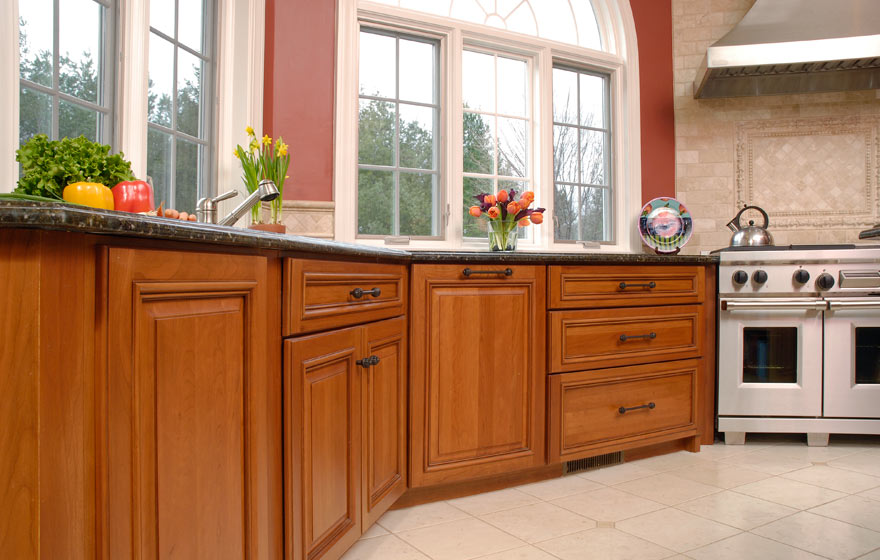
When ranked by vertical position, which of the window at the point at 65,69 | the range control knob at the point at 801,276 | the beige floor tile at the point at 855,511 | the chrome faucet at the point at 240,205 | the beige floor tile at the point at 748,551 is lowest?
the beige floor tile at the point at 748,551

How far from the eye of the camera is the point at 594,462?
2.63m

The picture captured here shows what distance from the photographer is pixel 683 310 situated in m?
2.81

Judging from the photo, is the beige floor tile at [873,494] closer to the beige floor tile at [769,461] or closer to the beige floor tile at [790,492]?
the beige floor tile at [790,492]

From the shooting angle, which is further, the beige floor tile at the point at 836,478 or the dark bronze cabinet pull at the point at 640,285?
the dark bronze cabinet pull at the point at 640,285

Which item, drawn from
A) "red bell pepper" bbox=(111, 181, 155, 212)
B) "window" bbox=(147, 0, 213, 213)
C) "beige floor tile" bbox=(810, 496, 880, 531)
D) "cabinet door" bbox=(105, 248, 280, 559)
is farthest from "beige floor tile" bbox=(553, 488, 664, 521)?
"window" bbox=(147, 0, 213, 213)

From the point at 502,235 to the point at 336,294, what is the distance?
4.77 ft

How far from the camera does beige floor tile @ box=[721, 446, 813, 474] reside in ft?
8.63

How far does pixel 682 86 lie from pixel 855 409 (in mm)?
1908

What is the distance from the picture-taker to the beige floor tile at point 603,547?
1.79 m

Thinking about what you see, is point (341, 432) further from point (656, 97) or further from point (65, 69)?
point (656, 97)

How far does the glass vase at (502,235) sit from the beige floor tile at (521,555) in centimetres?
141

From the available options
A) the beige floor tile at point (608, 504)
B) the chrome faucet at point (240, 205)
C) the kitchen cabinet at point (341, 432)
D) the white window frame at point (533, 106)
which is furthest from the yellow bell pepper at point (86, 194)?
the beige floor tile at point (608, 504)

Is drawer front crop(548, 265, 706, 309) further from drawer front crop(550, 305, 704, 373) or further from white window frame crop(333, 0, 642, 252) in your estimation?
white window frame crop(333, 0, 642, 252)

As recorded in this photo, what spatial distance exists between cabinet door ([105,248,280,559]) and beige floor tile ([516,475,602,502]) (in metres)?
1.34
